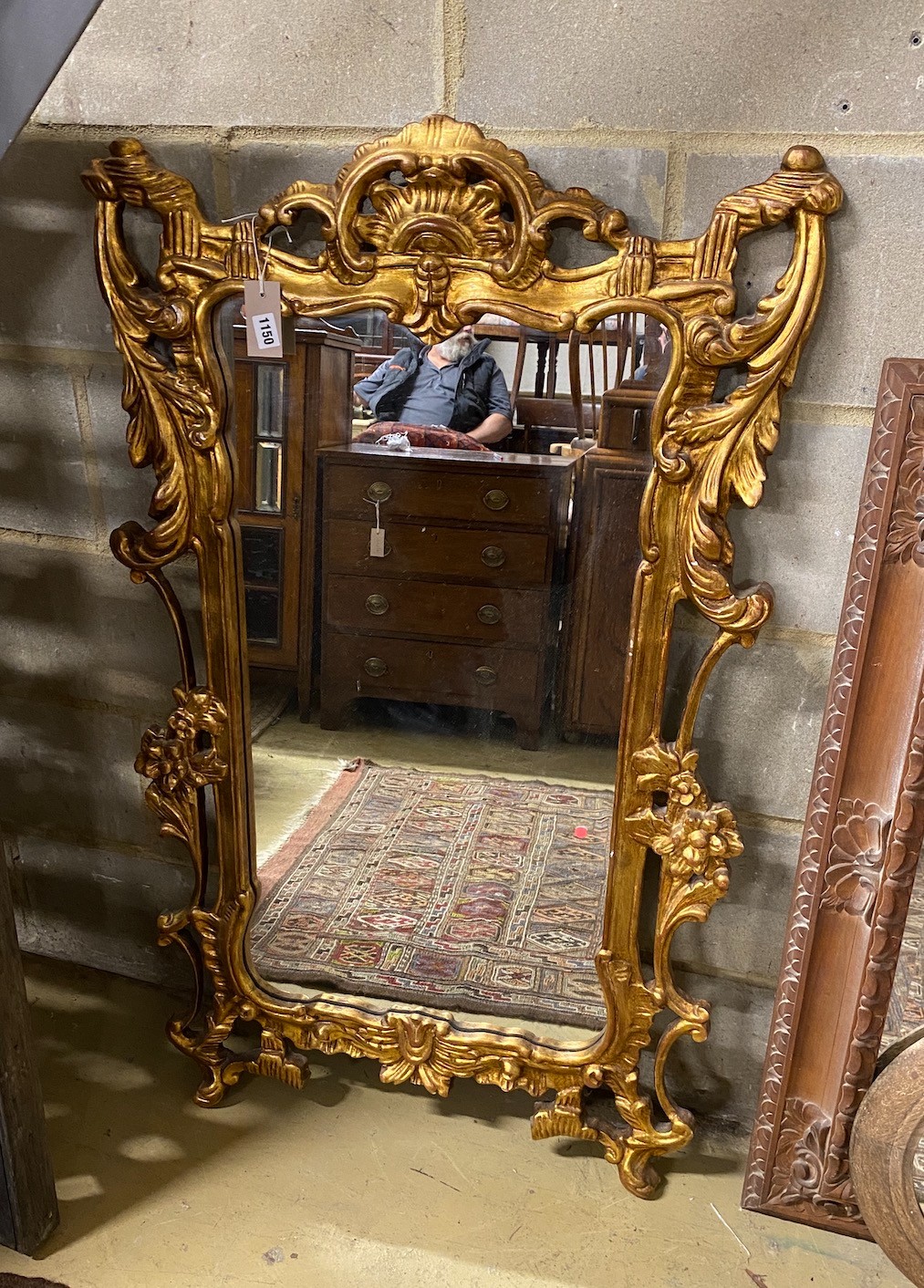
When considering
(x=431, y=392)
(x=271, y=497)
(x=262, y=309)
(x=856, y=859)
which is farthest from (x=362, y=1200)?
(x=262, y=309)

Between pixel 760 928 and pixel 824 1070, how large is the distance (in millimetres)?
192

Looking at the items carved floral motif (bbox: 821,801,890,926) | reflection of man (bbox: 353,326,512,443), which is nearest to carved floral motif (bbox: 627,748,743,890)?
carved floral motif (bbox: 821,801,890,926)

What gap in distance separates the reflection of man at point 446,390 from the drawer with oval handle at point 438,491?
53mm

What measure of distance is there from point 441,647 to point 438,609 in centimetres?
5

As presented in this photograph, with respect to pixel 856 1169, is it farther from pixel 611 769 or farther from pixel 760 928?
pixel 611 769

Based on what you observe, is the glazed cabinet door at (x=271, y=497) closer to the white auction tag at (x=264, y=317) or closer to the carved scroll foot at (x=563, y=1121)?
the white auction tag at (x=264, y=317)

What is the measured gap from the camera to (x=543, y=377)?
1.16m

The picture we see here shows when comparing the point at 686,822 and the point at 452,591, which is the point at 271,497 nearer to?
the point at 452,591

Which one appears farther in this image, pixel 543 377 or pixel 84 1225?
pixel 84 1225

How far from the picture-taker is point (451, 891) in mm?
1405

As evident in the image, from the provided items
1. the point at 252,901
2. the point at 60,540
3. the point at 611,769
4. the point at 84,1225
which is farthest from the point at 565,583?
the point at 84,1225

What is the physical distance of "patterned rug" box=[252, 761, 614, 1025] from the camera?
53.1 inches

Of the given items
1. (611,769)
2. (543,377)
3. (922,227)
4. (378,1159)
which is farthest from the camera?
(378,1159)

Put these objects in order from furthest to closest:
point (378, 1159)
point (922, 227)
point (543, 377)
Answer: point (378, 1159) → point (543, 377) → point (922, 227)
